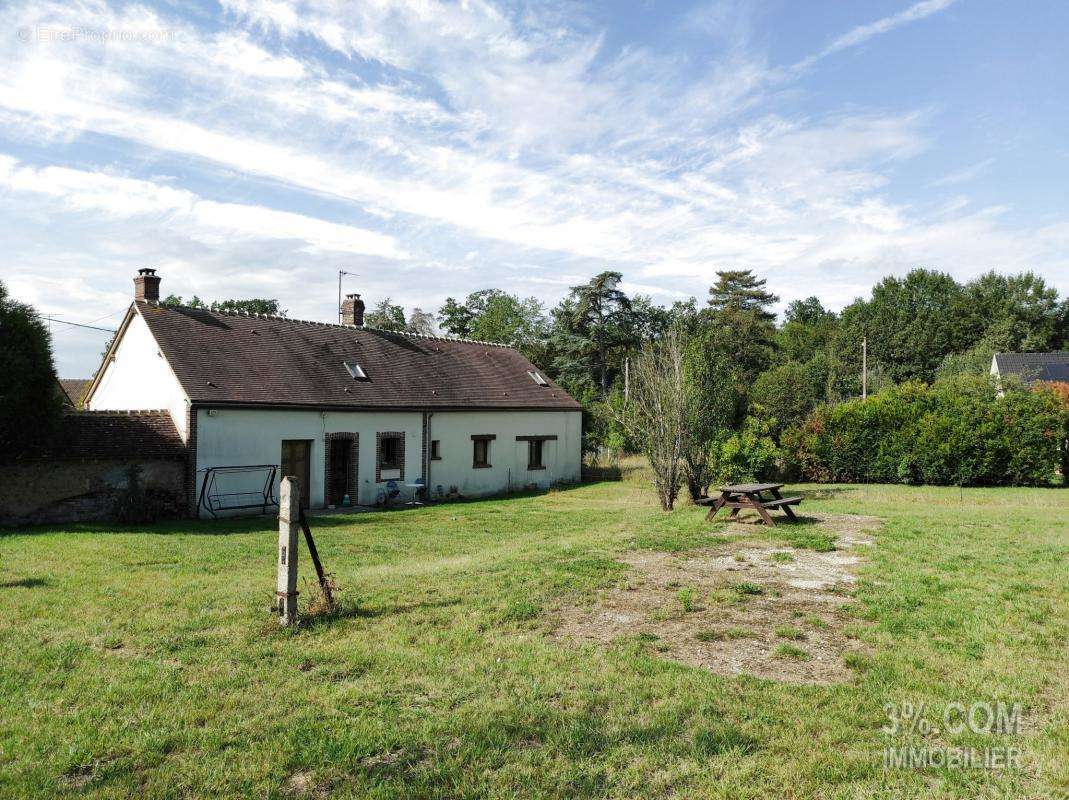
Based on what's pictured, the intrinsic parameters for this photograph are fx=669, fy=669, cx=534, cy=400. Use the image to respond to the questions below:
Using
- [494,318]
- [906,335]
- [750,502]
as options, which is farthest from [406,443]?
[906,335]

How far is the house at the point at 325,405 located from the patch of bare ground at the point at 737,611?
34.3ft

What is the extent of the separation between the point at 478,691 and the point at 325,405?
51.8 ft

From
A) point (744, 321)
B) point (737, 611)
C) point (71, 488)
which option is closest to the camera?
point (737, 611)

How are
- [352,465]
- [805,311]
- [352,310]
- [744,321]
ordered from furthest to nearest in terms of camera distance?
[805,311], [744,321], [352,310], [352,465]

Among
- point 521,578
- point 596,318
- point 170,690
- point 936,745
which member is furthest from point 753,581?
point 596,318

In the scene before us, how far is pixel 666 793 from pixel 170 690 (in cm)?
352

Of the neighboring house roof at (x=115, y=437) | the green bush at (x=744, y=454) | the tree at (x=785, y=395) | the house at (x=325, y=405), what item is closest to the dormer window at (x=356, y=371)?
the house at (x=325, y=405)

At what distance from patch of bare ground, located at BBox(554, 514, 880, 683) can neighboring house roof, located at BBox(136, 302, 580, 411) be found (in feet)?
43.0

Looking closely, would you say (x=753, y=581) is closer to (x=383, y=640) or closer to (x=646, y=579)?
(x=646, y=579)

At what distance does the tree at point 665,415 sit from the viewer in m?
15.5

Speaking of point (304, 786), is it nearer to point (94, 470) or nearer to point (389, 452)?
point (94, 470)

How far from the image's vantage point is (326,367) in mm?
21312

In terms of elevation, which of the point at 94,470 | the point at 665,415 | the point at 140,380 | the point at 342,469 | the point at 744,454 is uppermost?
the point at 140,380

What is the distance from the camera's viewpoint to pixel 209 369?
18.2 metres
